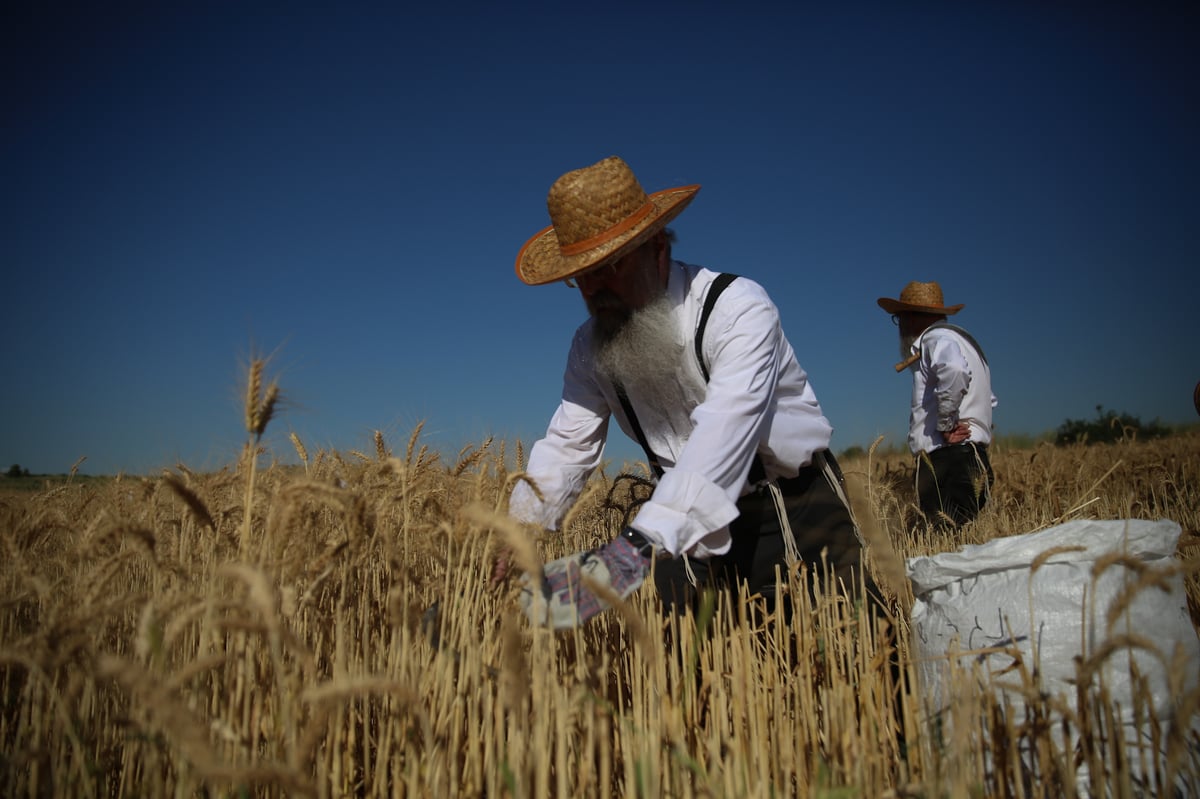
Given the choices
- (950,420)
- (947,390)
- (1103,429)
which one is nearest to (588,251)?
(947,390)

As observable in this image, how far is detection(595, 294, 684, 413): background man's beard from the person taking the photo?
205 centimetres

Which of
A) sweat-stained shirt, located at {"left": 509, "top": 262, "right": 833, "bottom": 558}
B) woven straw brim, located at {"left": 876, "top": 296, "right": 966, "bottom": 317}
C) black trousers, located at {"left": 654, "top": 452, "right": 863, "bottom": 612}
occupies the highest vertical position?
woven straw brim, located at {"left": 876, "top": 296, "right": 966, "bottom": 317}

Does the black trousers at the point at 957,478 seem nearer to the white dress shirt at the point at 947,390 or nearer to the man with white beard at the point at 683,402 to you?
the white dress shirt at the point at 947,390

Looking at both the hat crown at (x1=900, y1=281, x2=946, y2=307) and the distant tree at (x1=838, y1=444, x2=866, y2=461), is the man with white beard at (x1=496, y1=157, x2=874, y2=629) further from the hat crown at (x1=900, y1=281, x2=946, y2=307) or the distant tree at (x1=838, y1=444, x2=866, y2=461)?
the distant tree at (x1=838, y1=444, x2=866, y2=461)

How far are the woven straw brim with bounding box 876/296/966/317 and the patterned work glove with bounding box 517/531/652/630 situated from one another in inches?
176

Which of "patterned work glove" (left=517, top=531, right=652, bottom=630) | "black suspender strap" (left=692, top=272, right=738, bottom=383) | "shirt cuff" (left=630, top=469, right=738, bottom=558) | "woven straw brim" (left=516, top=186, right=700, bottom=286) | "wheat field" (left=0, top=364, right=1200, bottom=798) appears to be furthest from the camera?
"black suspender strap" (left=692, top=272, right=738, bottom=383)

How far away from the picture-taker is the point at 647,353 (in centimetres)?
208

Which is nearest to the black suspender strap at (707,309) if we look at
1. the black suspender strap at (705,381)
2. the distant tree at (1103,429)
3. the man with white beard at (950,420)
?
the black suspender strap at (705,381)

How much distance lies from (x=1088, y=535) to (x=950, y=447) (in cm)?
346

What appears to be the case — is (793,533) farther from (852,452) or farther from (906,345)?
(852,452)

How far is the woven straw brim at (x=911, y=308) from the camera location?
505cm

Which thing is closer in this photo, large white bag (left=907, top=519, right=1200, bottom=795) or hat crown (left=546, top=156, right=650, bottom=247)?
large white bag (left=907, top=519, right=1200, bottom=795)

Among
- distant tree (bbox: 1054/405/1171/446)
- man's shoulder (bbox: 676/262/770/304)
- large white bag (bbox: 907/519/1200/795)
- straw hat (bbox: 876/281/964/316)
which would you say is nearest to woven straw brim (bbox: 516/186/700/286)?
man's shoulder (bbox: 676/262/770/304)

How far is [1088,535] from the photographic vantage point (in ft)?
4.92
